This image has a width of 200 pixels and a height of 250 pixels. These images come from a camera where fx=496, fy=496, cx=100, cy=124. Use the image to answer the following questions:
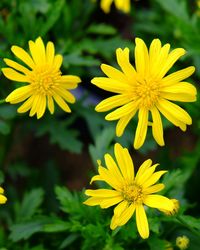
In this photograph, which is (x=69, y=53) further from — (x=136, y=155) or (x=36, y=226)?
(x=136, y=155)

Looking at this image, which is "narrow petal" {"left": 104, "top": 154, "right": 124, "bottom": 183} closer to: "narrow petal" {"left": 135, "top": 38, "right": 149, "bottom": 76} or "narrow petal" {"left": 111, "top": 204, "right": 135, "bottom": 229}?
"narrow petal" {"left": 111, "top": 204, "right": 135, "bottom": 229}

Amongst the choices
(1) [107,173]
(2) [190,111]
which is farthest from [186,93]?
(2) [190,111]

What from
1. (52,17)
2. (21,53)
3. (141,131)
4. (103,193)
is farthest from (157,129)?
(52,17)

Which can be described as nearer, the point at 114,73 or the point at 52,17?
the point at 114,73

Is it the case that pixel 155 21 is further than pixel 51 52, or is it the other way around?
pixel 155 21

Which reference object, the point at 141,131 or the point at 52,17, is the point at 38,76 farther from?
the point at 52,17

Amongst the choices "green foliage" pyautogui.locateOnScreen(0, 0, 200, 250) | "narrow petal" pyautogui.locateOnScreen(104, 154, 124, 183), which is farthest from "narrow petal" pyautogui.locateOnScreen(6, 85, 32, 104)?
"narrow petal" pyautogui.locateOnScreen(104, 154, 124, 183)
